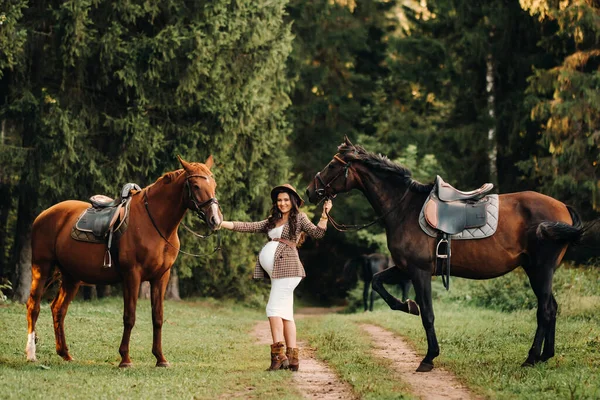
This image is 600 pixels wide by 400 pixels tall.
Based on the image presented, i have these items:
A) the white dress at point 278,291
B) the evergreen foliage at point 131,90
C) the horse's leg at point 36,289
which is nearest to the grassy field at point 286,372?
the horse's leg at point 36,289

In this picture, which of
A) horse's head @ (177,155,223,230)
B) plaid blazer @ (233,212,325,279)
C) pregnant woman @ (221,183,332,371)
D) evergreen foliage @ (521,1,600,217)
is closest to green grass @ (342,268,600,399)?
pregnant woman @ (221,183,332,371)

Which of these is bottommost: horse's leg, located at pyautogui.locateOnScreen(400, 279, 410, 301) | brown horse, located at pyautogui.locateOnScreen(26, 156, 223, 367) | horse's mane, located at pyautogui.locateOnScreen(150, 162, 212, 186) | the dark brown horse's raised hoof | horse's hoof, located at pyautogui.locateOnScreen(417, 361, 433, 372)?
horse's leg, located at pyautogui.locateOnScreen(400, 279, 410, 301)

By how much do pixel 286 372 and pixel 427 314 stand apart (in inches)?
73.6

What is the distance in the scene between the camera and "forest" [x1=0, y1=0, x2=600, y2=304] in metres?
21.6

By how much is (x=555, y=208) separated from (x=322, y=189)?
117 inches

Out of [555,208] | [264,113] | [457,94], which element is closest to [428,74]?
[457,94]

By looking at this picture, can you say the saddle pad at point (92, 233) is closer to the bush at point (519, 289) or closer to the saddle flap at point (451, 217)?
the saddle flap at point (451, 217)

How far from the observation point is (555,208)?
10617 mm

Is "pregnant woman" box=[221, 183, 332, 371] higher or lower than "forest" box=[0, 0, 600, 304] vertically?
lower

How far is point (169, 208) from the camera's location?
10.7 metres

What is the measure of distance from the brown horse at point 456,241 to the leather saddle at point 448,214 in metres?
0.15

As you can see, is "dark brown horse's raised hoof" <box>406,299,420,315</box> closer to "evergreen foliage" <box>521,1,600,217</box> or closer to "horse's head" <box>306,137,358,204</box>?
"horse's head" <box>306,137,358,204</box>

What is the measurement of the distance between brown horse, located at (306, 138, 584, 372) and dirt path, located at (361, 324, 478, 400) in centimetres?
37

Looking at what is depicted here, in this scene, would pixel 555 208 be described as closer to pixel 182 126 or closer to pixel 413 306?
pixel 413 306
